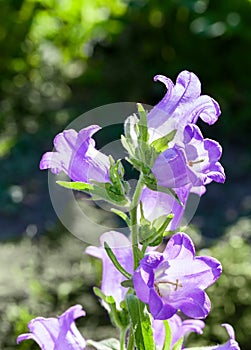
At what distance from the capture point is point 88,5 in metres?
3.91

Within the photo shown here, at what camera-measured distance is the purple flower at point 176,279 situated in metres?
1.11

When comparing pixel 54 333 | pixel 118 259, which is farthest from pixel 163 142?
pixel 54 333

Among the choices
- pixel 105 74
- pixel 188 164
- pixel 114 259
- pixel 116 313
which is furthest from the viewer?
pixel 105 74

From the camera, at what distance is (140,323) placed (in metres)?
1.23

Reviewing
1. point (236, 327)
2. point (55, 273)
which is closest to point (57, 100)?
point (55, 273)

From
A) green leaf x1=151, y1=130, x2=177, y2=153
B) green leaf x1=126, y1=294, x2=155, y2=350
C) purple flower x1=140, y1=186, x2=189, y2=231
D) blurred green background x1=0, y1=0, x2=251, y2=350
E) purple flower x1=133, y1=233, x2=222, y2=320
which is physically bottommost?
blurred green background x1=0, y1=0, x2=251, y2=350

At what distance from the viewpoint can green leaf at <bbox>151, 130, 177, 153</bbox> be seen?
1110mm

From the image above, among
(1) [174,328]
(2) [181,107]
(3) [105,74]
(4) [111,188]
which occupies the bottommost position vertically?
(3) [105,74]

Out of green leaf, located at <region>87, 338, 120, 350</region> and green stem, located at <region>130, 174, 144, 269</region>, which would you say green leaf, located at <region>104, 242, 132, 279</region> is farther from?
green leaf, located at <region>87, 338, 120, 350</region>

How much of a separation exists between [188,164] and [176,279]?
20 cm

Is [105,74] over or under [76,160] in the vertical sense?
under

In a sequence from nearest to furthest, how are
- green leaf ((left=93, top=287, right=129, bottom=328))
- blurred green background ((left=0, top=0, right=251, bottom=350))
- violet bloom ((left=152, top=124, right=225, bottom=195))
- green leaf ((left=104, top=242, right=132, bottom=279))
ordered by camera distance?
violet bloom ((left=152, top=124, right=225, bottom=195)) < green leaf ((left=104, top=242, right=132, bottom=279)) < green leaf ((left=93, top=287, right=129, bottom=328)) < blurred green background ((left=0, top=0, right=251, bottom=350))

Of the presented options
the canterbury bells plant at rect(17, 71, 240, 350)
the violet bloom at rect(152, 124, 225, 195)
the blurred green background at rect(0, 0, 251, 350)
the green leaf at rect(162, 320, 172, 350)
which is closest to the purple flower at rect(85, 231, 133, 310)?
the canterbury bells plant at rect(17, 71, 240, 350)

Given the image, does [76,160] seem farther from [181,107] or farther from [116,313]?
[116,313]
